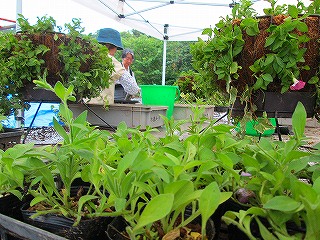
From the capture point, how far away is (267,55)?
1.08 m

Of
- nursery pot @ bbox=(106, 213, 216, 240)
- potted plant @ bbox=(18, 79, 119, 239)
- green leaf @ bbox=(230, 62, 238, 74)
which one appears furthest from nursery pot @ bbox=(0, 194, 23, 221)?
green leaf @ bbox=(230, 62, 238, 74)

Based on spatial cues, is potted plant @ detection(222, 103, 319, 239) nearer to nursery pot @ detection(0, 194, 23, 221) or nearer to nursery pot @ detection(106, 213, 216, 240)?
nursery pot @ detection(106, 213, 216, 240)

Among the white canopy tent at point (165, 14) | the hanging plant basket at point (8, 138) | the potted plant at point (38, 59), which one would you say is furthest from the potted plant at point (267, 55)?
the white canopy tent at point (165, 14)

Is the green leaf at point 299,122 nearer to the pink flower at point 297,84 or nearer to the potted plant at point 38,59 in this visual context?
the pink flower at point 297,84

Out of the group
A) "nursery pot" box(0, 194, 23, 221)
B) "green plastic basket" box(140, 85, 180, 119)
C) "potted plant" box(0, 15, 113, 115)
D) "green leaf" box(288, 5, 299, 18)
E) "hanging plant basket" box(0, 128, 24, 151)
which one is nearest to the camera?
"nursery pot" box(0, 194, 23, 221)

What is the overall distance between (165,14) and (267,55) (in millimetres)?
4491

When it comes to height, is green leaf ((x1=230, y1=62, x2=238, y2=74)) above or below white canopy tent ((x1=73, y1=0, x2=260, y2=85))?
below

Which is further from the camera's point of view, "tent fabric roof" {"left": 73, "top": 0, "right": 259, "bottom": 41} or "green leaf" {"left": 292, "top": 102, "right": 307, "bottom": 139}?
"tent fabric roof" {"left": 73, "top": 0, "right": 259, "bottom": 41}

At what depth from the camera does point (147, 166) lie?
0.32 meters

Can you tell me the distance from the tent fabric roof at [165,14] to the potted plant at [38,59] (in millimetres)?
2311

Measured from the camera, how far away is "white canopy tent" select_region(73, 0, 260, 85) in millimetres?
4544

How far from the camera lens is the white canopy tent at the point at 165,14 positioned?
14.9 ft

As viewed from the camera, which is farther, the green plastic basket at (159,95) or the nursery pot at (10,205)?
the green plastic basket at (159,95)

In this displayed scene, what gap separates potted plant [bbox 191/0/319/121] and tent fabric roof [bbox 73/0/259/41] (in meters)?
3.13
